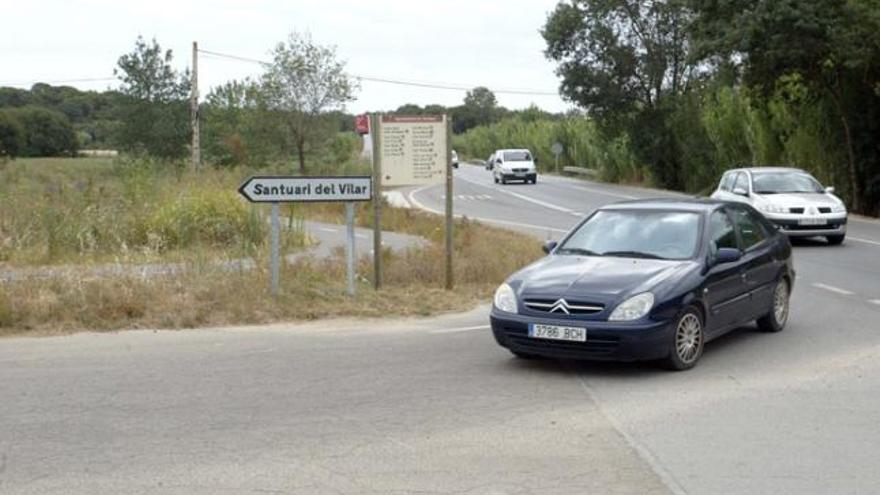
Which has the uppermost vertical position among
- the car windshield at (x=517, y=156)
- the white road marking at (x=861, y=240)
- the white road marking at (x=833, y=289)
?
the car windshield at (x=517, y=156)

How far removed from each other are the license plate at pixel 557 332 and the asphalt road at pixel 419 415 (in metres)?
0.35

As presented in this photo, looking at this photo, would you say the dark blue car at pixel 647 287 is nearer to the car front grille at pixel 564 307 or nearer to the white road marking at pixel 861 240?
the car front grille at pixel 564 307

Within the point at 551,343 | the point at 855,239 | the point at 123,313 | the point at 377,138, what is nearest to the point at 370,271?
the point at 377,138

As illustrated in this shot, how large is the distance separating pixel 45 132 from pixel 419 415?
5886 centimetres

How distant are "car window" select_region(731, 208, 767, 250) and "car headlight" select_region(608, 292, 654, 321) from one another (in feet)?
7.45

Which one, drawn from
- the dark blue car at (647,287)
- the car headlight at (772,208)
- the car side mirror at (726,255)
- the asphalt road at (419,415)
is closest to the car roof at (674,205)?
the dark blue car at (647,287)

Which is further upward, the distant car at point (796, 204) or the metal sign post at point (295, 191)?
the metal sign post at point (295, 191)

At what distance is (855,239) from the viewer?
852 inches

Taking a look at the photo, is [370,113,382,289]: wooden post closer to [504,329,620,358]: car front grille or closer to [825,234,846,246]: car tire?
[504,329,620,358]: car front grille

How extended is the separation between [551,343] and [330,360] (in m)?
2.06

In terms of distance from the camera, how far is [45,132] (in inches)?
2387

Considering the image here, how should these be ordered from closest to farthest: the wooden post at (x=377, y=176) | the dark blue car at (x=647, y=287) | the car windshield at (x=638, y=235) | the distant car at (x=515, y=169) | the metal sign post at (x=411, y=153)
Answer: the dark blue car at (x=647, y=287)
the car windshield at (x=638, y=235)
the wooden post at (x=377, y=176)
the metal sign post at (x=411, y=153)
the distant car at (x=515, y=169)

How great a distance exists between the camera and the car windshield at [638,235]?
9227 mm

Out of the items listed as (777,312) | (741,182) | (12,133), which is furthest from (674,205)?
(12,133)
